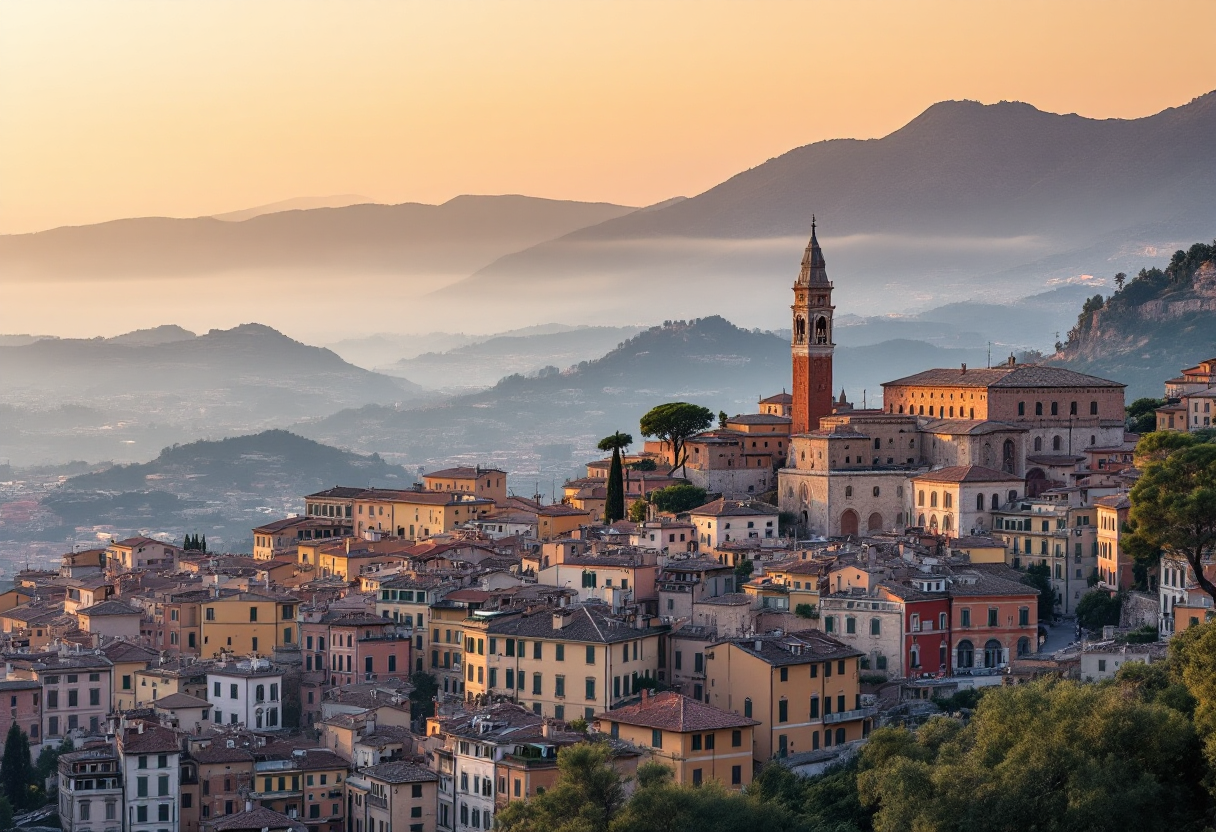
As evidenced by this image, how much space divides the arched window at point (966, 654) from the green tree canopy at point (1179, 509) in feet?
14.5

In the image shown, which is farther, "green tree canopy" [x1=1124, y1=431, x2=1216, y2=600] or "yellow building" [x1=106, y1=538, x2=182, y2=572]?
"yellow building" [x1=106, y1=538, x2=182, y2=572]

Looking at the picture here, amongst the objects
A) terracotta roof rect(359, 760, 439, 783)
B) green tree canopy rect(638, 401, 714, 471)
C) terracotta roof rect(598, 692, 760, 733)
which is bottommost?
terracotta roof rect(359, 760, 439, 783)

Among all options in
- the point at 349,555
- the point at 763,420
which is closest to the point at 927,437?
the point at 763,420

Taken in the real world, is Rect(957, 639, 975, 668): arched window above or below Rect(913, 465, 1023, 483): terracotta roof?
below

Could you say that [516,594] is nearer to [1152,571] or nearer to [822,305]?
[1152,571]

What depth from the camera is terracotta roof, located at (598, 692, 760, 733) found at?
4369cm

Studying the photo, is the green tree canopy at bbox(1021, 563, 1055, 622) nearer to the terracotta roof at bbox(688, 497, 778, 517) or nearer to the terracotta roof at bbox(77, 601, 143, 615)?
the terracotta roof at bbox(688, 497, 778, 517)

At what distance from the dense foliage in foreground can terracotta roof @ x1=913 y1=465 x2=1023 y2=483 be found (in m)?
21.9

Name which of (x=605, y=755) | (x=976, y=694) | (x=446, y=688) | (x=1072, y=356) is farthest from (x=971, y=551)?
(x=1072, y=356)

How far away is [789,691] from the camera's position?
46531 millimetres

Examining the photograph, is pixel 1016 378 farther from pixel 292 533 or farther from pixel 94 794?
pixel 94 794

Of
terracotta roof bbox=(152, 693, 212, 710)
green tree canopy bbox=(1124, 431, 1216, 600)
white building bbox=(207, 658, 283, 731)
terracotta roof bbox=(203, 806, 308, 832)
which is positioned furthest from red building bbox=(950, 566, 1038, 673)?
terracotta roof bbox=(152, 693, 212, 710)

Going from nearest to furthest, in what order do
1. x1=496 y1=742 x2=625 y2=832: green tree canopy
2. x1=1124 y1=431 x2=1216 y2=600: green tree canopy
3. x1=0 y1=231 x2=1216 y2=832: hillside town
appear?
x1=496 y1=742 x2=625 y2=832: green tree canopy, x1=0 y1=231 x2=1216 y2=832: hillside town, x1=1124 y1=431 x2=1216 y2=600: green tree canopy

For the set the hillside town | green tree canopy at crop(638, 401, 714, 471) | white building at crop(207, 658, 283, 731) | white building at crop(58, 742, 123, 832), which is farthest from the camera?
green tree canopy at crop(638, 401, 714, 471)
